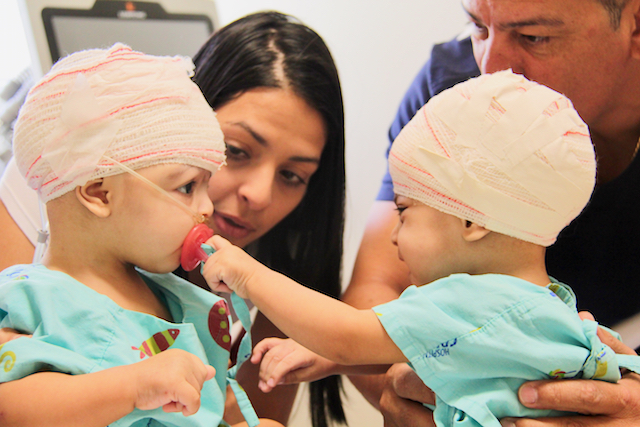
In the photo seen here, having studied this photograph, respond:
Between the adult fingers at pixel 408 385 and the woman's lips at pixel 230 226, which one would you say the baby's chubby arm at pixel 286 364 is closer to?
the adult fingers at pixel 408 385

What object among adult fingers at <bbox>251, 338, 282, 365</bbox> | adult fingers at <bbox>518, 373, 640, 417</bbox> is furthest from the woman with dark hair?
adult fingers at <bbox>518, 373, 640, 417</bbox>

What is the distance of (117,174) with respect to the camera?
2.72ft

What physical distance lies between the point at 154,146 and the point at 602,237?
1159mm

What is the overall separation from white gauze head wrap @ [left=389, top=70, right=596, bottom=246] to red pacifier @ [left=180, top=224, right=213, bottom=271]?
37cm

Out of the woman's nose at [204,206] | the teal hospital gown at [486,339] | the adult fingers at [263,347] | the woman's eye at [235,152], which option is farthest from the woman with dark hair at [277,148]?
the teal hospital gown at [486,339]

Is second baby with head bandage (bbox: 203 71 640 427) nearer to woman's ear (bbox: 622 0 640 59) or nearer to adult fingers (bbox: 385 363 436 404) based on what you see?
adult fingers (bbox: 385 363 436 404)

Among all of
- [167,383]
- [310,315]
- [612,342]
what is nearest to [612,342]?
[612,342]

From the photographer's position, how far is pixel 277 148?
48.3 inches

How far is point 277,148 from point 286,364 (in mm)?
481

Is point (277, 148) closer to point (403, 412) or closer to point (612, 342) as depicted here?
point (403, 412)

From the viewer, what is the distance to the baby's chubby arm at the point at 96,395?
0.68 metres

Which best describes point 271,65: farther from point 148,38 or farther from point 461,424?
point 461,424

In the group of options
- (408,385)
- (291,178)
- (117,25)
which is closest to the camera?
(408,385)

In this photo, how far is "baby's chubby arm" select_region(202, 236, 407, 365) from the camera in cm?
83
